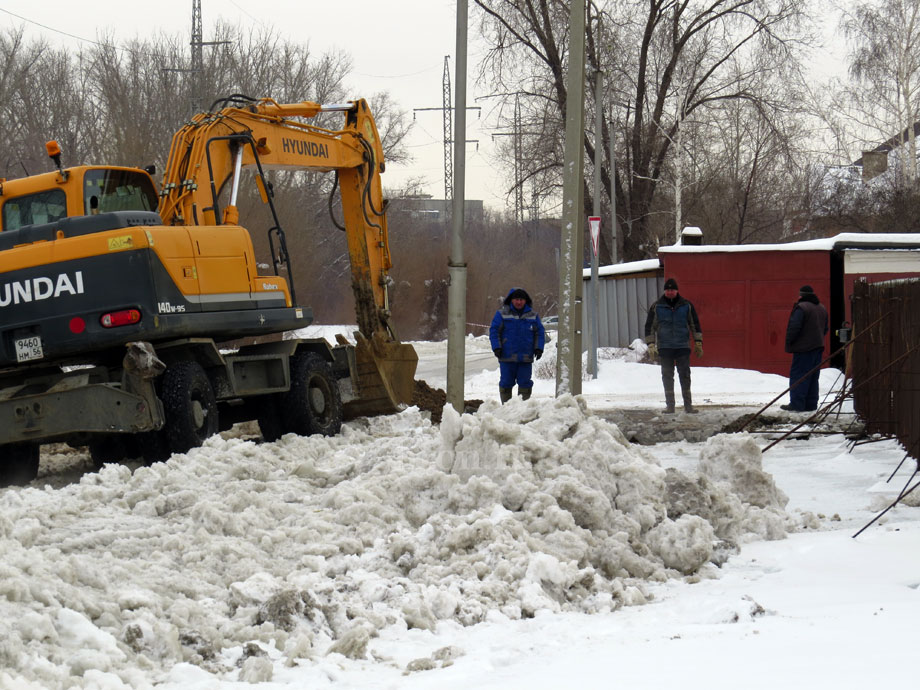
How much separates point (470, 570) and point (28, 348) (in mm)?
5396

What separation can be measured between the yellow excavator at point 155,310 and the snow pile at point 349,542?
1.27 m

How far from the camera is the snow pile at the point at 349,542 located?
16.7 ft

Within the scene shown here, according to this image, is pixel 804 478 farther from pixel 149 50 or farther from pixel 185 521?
pixel 149 50

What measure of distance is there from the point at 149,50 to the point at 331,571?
37182 millimetres

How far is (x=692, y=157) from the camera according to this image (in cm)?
3603

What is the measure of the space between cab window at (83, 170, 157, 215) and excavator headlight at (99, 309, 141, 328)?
1.32 meters

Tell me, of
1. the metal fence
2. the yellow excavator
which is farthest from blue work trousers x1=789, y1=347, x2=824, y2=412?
the yellow excavator

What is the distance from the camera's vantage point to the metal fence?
9.53 m

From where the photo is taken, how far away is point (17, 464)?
420 inches

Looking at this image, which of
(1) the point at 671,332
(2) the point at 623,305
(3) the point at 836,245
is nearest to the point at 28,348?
(1) the point at 671,332

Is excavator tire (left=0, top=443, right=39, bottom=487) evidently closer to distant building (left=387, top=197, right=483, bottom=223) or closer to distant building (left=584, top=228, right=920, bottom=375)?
distant building (left=584, top=228, right=920, bottom=375)

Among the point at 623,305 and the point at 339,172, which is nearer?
the point at 339,172

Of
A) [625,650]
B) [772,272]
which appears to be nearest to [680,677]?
[625,650]

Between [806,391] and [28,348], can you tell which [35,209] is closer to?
[28,348]
